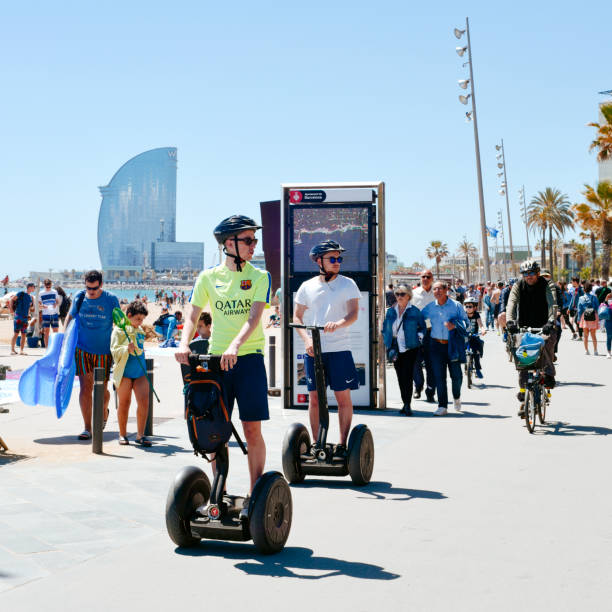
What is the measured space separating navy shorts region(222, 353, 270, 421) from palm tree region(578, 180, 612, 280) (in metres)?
44.5

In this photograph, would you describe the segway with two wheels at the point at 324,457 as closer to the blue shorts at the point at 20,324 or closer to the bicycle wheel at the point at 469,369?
the bicycle wheel at the point at 469,369

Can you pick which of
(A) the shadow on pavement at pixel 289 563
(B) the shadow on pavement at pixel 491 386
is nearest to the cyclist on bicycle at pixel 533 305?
(B) the shadow on pavement at pixel 491 386

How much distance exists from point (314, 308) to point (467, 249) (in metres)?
177

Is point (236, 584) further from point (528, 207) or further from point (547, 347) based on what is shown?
point (528, 207)

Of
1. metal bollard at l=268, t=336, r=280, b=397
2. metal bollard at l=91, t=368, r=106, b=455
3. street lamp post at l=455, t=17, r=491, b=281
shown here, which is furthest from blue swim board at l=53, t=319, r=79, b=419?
street lamp post at l=455, t=17, r=491, b=281

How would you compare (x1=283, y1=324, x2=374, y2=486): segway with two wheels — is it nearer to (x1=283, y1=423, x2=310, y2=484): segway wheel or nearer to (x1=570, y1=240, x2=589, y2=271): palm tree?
(x1=283, y1=423, x2=310, y2=484): segway wheel

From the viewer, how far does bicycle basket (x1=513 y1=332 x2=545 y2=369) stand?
32.0 feet

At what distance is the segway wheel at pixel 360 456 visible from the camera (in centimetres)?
675

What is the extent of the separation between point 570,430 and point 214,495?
6.13 meters

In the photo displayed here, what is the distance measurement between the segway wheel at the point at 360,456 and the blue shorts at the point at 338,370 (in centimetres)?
→ 38

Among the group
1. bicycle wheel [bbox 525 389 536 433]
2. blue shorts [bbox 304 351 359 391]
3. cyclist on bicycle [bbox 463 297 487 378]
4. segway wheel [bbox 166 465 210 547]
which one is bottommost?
segway wheel [bbox 166 465 210 547]

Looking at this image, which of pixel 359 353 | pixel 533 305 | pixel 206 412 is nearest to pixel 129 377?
pixel 359 353

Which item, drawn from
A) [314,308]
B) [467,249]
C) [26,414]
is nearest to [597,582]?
[314,308]

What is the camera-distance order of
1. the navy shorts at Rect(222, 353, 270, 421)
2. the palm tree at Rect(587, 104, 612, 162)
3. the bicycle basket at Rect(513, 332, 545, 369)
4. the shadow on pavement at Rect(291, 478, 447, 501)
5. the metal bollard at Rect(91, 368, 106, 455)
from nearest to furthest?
the navy shorts at Rect(222, 353, 270, 421) < the shadow on pavement at Rect(291, 478, 447, 501) < the metal bollard at Rect(91, 368, 106, 455) < the bicycle basket at Rect(513, 332, 545, 369) < the palm tree at Rect(587, 104, 612, 162)
